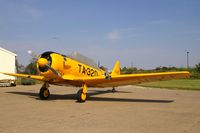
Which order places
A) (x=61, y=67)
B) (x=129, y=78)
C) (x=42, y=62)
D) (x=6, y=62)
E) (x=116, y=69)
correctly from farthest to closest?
(x=6, y=62) < (x=116, y=69) < (x=129, y=78) < (x=61, y=67) < (x=42, y=62)

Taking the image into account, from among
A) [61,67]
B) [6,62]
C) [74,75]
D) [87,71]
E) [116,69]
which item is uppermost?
[6,62]

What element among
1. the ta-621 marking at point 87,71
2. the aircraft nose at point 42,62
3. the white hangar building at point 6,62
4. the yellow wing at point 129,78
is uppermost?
the white hangar building at point 6,62

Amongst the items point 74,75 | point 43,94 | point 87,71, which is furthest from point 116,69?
point 43,94

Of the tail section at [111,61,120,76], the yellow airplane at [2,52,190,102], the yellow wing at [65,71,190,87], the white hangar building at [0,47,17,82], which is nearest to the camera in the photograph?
the yellow airplane at [2,52,190,102]

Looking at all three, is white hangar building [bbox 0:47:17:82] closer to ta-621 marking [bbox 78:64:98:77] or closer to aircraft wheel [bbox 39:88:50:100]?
ta-621 marking [bbox 78:64:98:77]

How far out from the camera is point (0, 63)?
103 ft

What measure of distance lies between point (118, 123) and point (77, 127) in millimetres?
1203

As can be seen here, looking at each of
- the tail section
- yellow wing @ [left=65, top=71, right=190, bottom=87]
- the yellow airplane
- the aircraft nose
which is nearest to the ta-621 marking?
the yellow airplane

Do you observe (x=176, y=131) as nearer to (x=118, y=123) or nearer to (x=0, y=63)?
(x=118, y=123)

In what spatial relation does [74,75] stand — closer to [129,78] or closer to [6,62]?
[129,78]

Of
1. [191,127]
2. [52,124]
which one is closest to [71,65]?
[52,124]

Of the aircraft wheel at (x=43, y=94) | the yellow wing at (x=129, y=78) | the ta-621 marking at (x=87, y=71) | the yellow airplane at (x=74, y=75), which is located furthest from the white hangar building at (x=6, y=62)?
the yellow wing at (x=129, y=78)

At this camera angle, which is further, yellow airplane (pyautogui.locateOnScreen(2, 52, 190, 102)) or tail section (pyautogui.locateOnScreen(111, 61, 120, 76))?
tail section (pyautogui.locateOnScreen(111, 61, 120, 76))

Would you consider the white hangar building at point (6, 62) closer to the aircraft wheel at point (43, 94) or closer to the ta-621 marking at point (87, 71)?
the ta-621 marking at point (87, 71)
